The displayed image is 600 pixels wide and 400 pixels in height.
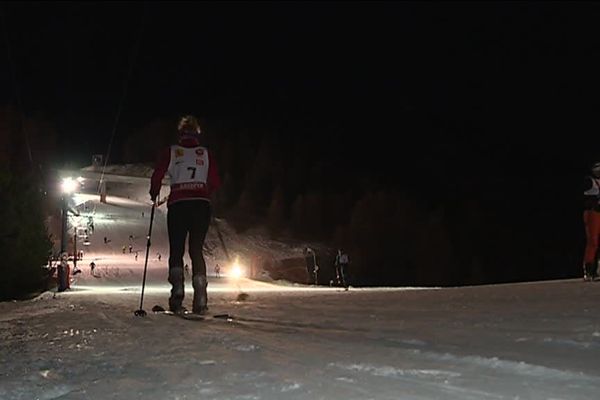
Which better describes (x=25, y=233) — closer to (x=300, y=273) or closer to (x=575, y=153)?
(x=300, y=273)

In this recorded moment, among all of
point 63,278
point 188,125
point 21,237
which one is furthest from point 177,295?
point 63,278

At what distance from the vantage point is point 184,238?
25.6ft

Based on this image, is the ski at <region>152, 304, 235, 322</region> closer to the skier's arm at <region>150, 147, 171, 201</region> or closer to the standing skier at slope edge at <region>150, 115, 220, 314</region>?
the standing skier at slope edge at <region>150, 115, 220, 314</region>

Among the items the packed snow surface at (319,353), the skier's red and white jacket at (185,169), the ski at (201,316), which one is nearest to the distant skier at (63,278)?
the packed snow surface at (319,353)

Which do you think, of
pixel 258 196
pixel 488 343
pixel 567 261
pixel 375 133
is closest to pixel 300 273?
pixel 567 261

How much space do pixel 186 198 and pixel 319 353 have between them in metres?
3.63

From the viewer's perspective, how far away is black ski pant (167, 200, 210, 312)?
7680 millimetres

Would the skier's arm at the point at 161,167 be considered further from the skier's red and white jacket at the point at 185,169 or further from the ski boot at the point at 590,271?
the ski boot at the point at 590,271

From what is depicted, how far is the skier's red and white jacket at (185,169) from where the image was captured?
771 cm

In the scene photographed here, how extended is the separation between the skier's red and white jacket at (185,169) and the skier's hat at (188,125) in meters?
0.08

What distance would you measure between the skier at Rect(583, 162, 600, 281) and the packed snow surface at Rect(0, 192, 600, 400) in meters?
3.36

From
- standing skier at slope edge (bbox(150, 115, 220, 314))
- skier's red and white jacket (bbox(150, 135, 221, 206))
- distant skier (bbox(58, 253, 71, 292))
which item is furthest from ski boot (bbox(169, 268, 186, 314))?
distant skier (bbox(58, 253, 71, 292))

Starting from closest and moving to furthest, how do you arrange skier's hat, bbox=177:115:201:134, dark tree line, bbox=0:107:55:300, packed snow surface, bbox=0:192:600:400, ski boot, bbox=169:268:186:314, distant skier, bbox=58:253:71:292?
packed snow surface, bbox=0:192:600:400, ski boot, bbox=169:268:186:314, skier's hat, bbox=177:115:201:134, dark tree line, bbox=0:107:55:300, distant skier, bbox=58:253:71:292

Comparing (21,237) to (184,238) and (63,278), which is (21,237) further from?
(184,238)
